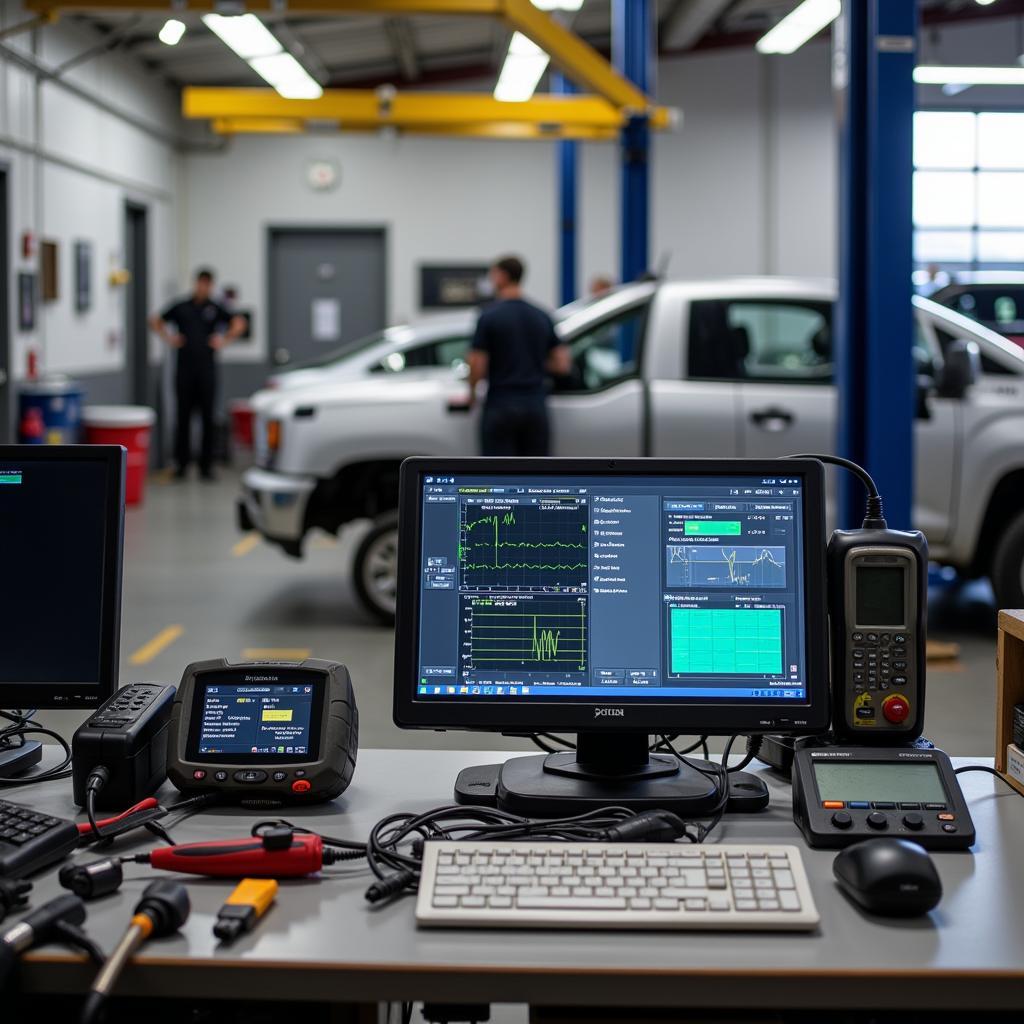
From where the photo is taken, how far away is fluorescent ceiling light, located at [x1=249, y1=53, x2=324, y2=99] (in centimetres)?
930

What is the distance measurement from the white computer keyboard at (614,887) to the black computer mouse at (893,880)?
0.23ft

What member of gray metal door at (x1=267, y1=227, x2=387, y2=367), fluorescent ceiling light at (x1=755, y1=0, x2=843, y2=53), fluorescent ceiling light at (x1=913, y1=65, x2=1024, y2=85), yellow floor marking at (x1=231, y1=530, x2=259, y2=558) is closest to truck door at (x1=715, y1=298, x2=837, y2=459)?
fluorescent ceiling light at (x1=755, y1=0, x2=843, y2=53)

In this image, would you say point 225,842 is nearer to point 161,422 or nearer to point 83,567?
point 83,567

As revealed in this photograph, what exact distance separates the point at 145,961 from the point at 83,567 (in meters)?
0.87

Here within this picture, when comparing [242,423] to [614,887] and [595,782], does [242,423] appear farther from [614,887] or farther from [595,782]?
[614,887]

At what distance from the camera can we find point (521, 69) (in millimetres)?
9703

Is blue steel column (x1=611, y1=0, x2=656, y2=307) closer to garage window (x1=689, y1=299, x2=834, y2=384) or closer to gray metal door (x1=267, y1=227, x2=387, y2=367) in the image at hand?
garage window (x1=689, y1=299, x2=834, y2=384)

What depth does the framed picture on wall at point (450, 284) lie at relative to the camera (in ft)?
58.0

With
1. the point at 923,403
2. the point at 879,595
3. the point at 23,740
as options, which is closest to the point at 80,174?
the point at 923,403

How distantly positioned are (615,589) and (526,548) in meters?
0.16

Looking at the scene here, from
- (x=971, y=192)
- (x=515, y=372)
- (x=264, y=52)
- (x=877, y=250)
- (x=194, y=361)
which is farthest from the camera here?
(x=971, y=192)

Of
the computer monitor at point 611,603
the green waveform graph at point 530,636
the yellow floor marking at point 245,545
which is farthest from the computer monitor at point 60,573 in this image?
the yellow floor marking at point 245,545

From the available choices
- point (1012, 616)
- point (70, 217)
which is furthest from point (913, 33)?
point (70, 217)

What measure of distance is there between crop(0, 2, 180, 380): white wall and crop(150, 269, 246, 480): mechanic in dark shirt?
0.70 m
